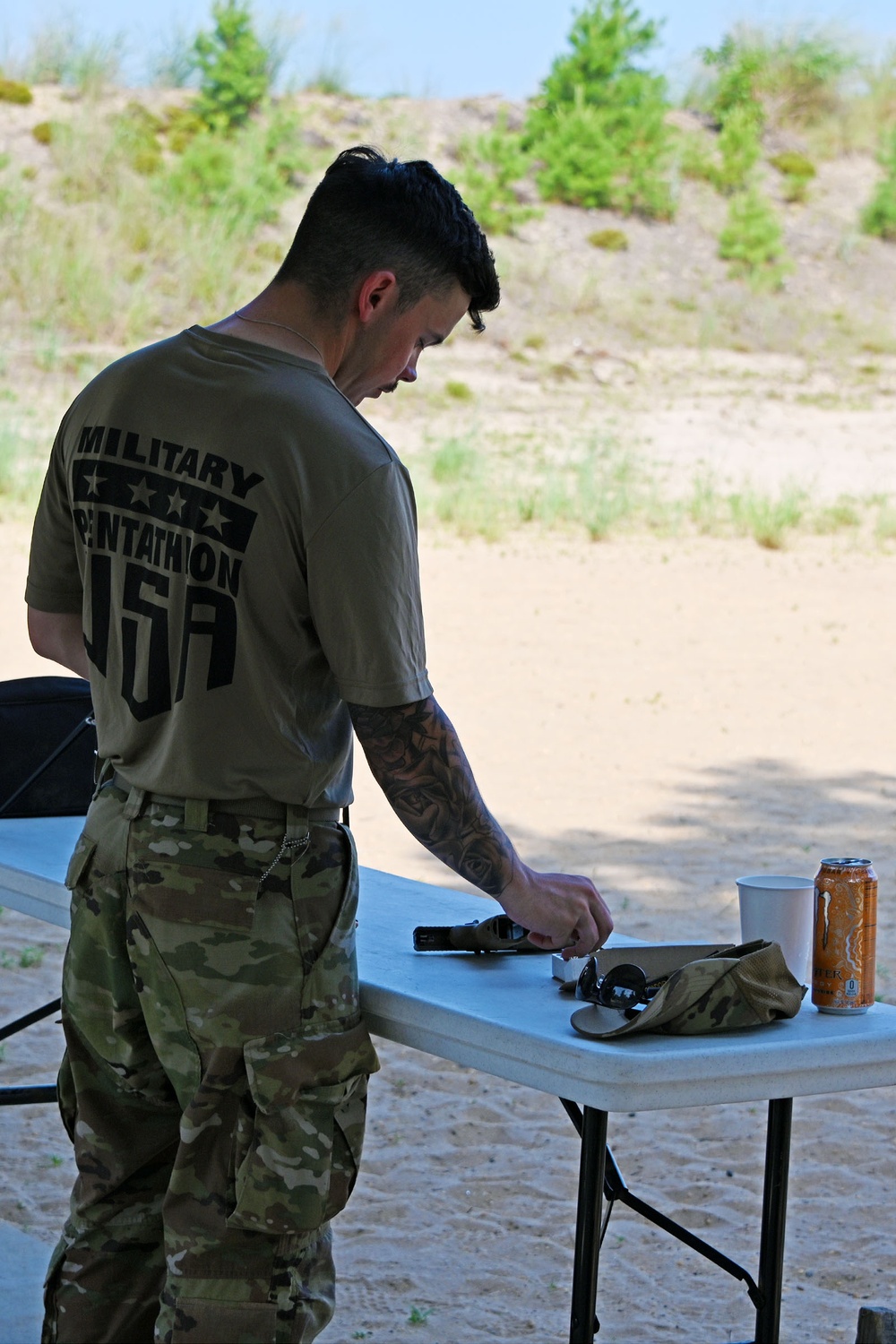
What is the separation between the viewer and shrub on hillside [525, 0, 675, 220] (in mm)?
23703

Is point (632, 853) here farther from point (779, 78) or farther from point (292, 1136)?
point (779, 78)

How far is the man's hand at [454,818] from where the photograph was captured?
181cm

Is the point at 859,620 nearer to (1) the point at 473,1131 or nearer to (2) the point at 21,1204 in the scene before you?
(1) the point at 473,1131

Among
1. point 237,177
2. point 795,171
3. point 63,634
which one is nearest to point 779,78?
point 795,171

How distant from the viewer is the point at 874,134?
90.0 feet

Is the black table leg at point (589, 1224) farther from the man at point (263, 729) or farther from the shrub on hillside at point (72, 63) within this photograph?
the shrub on hillside at point (72, 63)

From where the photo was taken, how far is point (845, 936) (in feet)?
6.21

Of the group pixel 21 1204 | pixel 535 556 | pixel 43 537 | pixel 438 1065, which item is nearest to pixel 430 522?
pixel 535 556

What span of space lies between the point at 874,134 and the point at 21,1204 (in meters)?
27.2

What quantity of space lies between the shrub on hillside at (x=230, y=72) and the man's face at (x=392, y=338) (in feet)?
76.4

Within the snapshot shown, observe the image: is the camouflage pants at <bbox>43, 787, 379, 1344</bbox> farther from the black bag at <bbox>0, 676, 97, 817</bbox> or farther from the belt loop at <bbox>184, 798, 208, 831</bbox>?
the black bag at <bbox>0, 676, 97, 817</bbox>

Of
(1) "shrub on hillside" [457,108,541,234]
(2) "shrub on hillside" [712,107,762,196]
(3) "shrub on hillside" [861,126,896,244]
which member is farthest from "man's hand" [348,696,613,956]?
(2) "shrub on hillside" [712,107,762,196]

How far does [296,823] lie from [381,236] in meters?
0.66

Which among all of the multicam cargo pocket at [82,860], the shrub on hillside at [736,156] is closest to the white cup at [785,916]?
the multicam cargo pocket at [82,860]
